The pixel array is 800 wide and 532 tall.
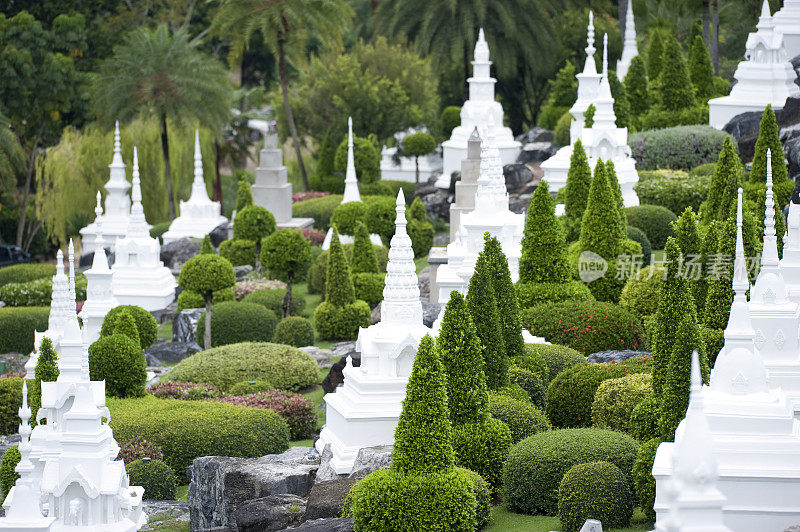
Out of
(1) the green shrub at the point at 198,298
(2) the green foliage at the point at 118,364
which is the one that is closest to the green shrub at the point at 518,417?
(2) the green foliage at the point at 118,364

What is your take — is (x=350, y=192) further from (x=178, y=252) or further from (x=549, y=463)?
(x=549, y=463)

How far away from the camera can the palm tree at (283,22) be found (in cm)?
5028

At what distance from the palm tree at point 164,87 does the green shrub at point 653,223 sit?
68.4 feet

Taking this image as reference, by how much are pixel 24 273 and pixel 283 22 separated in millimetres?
15150

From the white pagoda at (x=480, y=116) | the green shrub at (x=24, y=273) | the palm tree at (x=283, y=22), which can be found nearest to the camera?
the green shrub at (x=24, y=273)

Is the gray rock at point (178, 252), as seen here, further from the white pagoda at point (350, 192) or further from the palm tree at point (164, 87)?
the palm tree at point (164, 87)

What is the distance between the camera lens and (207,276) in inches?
1198

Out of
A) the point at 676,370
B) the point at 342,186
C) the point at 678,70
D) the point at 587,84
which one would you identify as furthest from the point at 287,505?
the point at 342,186

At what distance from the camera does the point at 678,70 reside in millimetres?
41406

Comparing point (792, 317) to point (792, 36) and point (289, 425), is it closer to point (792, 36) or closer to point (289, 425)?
point (289, 425)

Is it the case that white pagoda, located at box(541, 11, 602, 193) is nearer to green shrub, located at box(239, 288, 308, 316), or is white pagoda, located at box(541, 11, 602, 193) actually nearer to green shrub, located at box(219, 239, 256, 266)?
green shrub, located at box(239, 288, 308, 316)

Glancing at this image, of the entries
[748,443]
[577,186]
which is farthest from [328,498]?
[577,186]

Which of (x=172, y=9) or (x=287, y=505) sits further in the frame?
(x=172, y=9)

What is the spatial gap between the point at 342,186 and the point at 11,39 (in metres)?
14.5
